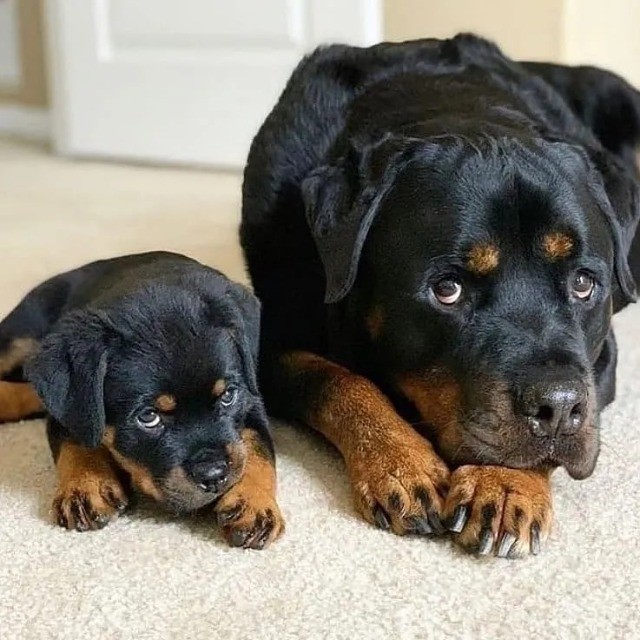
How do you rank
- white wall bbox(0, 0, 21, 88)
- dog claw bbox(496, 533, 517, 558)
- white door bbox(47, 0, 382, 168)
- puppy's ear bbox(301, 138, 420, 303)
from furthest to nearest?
white wall bbox(0, 0, 21, 88) → white door bbox(47, 0, 382, 168) → puppy's ear bbox(301, 138, 420, 303) → dog claw bbox(496, 533, 517, 558)

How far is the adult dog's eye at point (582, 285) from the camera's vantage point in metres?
1.58

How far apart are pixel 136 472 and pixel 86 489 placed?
0.24 ft

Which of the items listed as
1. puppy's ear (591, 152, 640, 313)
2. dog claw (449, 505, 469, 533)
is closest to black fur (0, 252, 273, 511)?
dog claw (449, 505, 469, 533)

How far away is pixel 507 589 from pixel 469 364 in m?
0.31

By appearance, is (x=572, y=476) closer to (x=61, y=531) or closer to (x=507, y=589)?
Result: (x=507, y=589)

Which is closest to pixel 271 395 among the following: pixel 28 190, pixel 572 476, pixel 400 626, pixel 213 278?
pixel 213 278

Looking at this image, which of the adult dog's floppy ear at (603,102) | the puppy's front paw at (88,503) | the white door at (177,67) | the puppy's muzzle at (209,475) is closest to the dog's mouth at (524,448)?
the puppy's muzzle at (209,475)

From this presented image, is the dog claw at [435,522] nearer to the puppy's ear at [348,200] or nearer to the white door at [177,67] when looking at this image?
the puppy's ear at [348,200]

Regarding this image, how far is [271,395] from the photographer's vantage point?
6.28 ft

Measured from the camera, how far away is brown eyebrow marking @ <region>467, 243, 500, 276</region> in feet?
5.03

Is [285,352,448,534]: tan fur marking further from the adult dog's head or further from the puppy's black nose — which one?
the puppy's black nose

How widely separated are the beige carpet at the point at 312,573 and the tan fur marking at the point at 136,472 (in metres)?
0.05

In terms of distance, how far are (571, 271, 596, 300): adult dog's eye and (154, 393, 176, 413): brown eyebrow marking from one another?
Answer: 1.88 feet

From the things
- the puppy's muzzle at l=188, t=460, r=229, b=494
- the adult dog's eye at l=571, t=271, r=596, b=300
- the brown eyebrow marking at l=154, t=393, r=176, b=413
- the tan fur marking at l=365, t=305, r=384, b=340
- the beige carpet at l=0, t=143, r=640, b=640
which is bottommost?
the beige carpet at l=0, t=143, r=640, b=640
